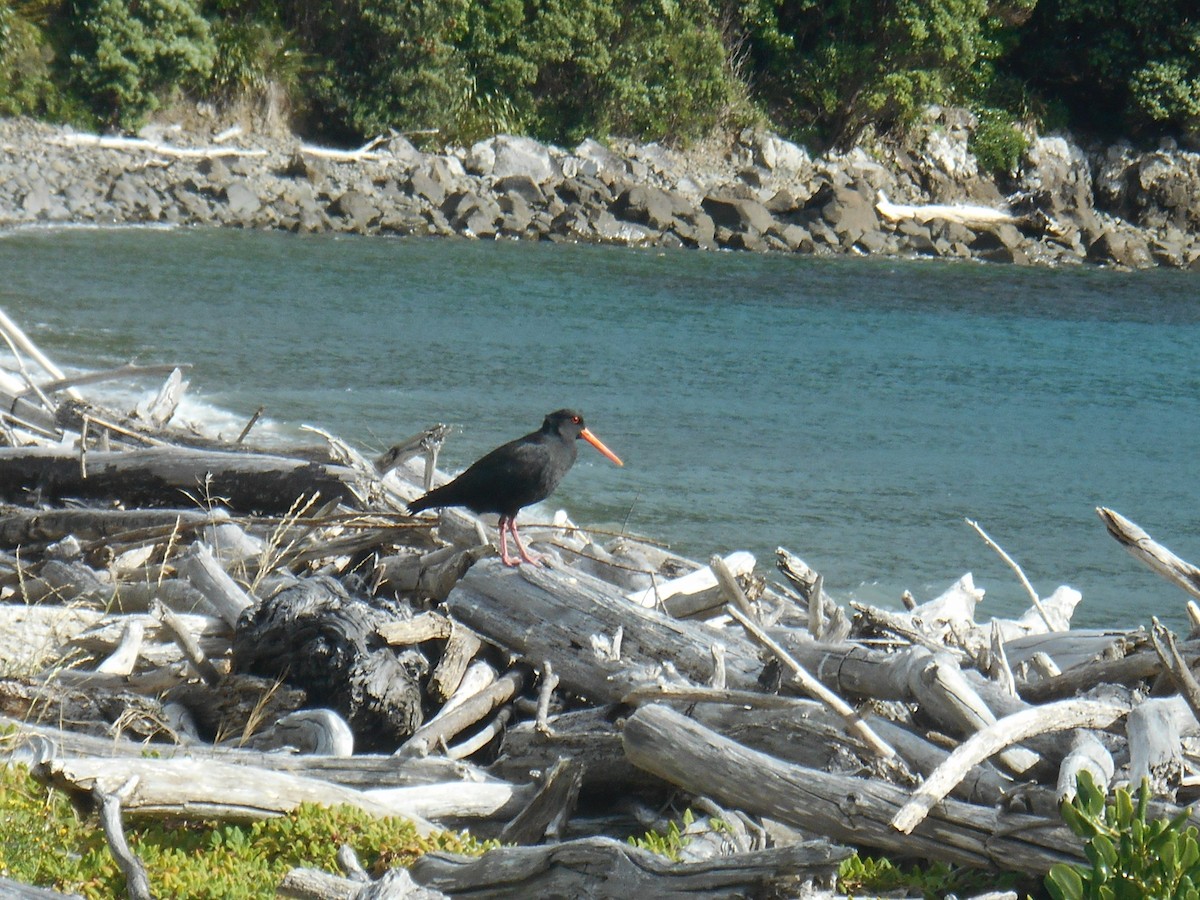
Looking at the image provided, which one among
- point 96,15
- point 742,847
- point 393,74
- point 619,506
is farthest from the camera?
point 393,74

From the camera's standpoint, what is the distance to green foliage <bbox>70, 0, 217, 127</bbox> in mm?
41219

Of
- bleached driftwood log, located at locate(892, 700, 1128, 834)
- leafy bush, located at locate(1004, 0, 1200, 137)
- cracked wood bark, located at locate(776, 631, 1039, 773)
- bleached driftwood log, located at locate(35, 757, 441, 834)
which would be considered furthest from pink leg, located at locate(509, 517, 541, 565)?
leafy bush, located at locate(1004, 0, 1200, 137)

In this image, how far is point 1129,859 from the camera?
2752 millimetres

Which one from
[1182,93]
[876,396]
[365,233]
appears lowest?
[365,233]

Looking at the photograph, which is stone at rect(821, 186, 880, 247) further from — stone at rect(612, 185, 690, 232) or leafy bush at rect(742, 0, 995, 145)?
leafy bush at rect(742, 0, 995, 145)

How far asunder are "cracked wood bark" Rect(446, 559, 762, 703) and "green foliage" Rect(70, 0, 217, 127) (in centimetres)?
3998

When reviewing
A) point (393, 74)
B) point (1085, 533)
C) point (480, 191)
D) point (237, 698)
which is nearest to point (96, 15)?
point (393, 74)

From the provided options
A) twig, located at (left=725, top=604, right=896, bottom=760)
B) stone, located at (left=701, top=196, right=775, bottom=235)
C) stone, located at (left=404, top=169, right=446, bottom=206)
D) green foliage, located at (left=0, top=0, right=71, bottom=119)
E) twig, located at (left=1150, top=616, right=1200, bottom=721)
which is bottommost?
stone, located at (left=404, top=169, right=446, bottom=206)

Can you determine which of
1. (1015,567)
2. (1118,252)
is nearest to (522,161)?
(1118,252)

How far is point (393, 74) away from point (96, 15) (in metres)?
9.63

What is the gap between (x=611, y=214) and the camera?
43000 mm

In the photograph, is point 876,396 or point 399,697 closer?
point 399,697

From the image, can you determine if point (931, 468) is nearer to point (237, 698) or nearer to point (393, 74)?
point (237, 698)

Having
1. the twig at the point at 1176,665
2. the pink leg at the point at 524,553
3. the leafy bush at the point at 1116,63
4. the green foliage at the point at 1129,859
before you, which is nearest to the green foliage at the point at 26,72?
the pink leg at the point at 524,553
